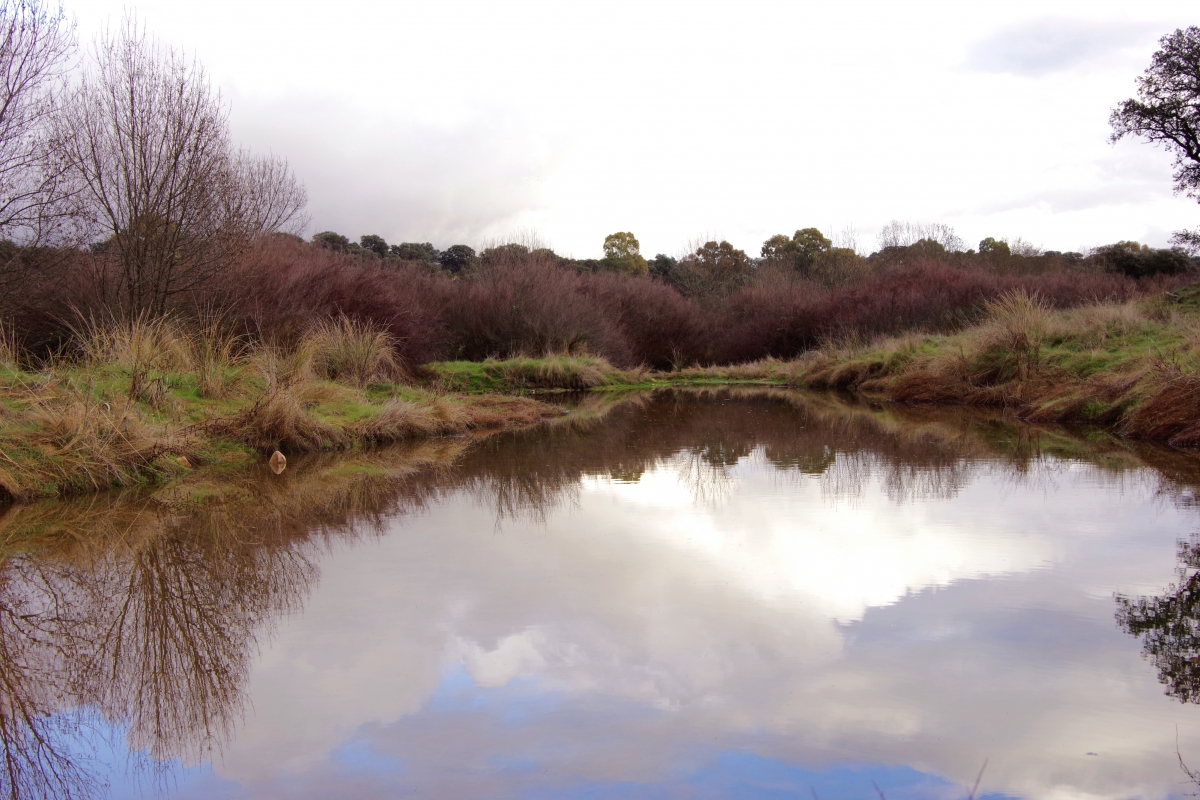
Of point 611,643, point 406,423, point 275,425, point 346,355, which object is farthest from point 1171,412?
point 346,355

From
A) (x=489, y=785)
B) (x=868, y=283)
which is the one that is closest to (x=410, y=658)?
(x=489, y=785)

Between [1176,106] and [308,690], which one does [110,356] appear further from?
[1176,106]

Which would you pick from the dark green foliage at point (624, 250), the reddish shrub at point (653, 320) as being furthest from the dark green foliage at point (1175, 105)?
the dark green foliage at point (624, 250)

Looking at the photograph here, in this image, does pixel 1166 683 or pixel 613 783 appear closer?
pixel 613 783

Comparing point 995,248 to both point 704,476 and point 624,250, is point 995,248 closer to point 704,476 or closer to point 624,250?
point 624,250

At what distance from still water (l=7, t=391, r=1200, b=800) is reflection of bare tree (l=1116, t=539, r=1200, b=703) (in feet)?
0.07

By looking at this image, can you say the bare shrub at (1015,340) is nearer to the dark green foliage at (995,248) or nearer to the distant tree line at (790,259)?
the distant tree line at (790,259)

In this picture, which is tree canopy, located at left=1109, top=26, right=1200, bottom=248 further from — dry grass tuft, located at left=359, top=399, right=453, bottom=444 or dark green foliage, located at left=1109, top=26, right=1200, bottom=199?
dry grass tuft, located at left=359, top=399, right=453, bottom=444

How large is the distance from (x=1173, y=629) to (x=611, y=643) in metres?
2.54

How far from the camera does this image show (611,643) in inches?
149

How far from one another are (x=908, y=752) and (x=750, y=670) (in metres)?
0.77

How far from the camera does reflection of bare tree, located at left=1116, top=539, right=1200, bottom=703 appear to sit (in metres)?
3.25

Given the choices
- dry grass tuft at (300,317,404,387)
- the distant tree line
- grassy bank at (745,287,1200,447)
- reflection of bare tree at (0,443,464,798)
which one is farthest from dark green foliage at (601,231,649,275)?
reflection of bare tree at (0,443,464,798)

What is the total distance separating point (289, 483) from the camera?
8203 mm
